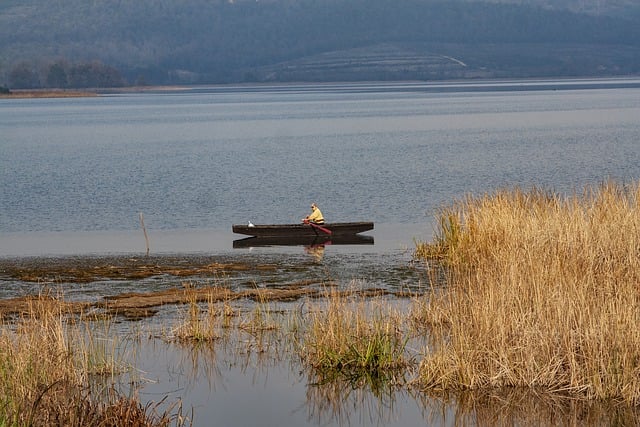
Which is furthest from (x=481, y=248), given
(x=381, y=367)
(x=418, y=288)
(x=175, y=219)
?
(x=175, y=219)

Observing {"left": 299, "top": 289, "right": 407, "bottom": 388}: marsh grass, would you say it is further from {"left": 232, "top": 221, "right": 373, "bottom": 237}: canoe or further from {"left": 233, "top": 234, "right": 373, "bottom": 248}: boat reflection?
{"left": 232, "top": 221, "right": 373, "bottom": 237}: canoe

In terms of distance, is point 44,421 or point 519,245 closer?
point 44,421

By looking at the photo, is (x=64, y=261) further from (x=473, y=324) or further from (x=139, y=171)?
(x=139, y=171)

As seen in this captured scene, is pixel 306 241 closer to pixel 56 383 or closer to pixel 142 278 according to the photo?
pixel 142 278

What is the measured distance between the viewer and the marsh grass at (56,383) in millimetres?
11133

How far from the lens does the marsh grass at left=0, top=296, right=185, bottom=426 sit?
36.5 feet

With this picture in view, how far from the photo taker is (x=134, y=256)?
26688 millimetres

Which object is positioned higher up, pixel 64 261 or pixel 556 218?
pixel 556 218

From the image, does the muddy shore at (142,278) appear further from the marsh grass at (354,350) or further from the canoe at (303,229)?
the canoe at (303,229)

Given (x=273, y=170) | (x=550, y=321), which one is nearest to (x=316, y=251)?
(x=550, y=321)

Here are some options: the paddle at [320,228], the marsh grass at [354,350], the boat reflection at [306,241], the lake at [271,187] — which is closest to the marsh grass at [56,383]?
the lake at [271,187]

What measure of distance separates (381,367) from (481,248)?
676 centimetres

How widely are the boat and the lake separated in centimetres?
68

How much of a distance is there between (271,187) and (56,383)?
34673 millimetres
